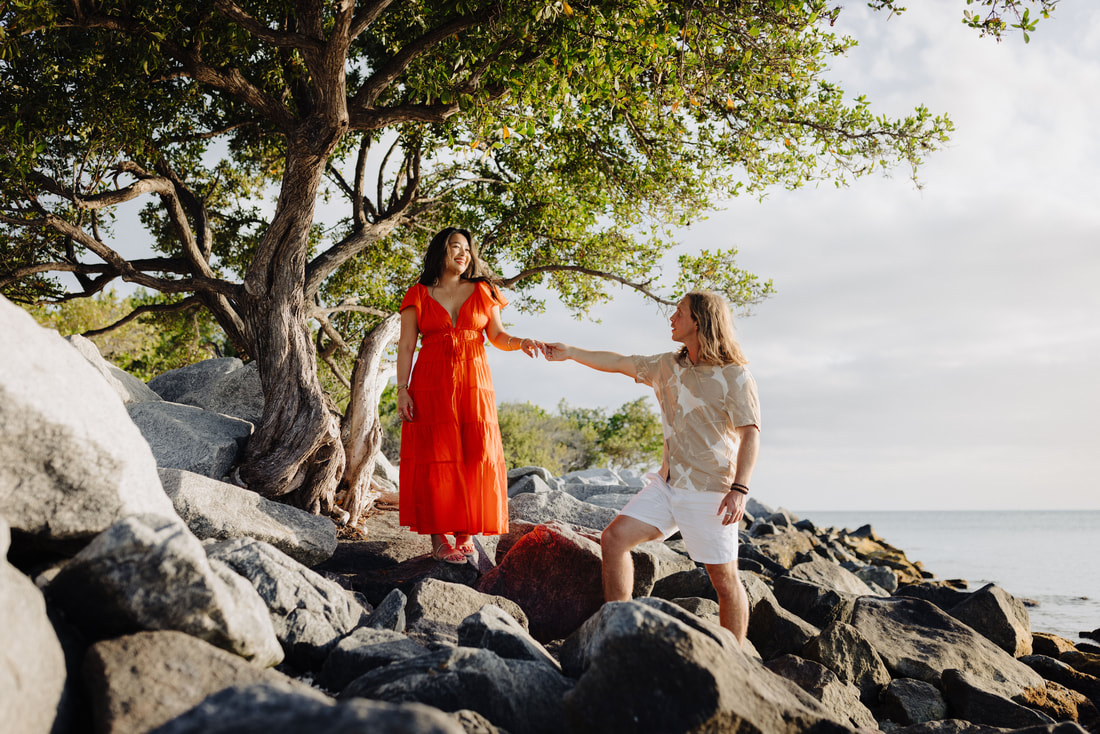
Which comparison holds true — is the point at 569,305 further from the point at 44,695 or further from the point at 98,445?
the point at 44,695

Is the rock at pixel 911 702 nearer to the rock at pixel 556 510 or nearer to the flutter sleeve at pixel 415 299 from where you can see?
the rock at pixel 556 510

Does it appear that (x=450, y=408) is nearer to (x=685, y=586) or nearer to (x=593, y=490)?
(x=685, y=586)

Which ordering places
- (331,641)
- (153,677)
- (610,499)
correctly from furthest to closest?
(610,499) → (331,641) → (153,677)

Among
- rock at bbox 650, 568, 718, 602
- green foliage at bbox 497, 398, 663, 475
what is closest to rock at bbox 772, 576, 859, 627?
rock at bbox 650, 568, 718, 602

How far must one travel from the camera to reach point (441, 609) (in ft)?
16.2

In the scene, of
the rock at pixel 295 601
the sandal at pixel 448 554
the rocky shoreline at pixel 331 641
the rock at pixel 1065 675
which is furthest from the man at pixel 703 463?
the rock at pixel 1065 675

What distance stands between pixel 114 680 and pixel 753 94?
977cm

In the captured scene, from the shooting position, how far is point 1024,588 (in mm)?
18516

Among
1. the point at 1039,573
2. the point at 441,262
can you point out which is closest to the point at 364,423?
the point at 441,262

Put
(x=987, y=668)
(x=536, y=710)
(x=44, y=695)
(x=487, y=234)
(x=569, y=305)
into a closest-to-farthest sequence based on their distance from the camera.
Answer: (x=44, y=695)
(x=536, y=710)
(x=987, y=668)
(x=487, y=234)
(x=569, y=305)

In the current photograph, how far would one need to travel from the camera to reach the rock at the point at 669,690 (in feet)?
9.69

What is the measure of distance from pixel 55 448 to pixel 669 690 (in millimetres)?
2884

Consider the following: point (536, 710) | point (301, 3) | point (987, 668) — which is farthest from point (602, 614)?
point (301, 3)

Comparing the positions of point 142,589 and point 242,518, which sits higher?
point 142,589
